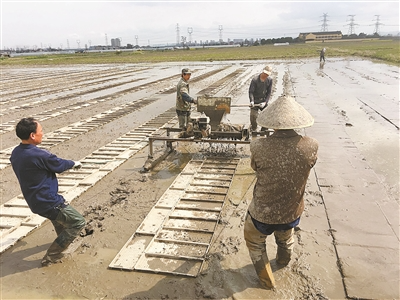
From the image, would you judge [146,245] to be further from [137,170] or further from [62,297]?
[137,170]

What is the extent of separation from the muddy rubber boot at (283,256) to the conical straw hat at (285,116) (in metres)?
1.43

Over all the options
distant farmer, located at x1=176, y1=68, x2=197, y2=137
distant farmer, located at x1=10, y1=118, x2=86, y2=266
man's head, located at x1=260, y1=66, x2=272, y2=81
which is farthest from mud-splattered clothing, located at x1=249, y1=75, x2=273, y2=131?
distant farmer, located at x1=10, y1=118, x2=86, y2=266

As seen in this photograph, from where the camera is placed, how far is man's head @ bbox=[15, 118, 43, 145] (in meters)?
3.27

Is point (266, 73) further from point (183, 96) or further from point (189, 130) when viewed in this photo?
point (189, 130)

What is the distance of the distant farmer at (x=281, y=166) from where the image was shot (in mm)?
2773

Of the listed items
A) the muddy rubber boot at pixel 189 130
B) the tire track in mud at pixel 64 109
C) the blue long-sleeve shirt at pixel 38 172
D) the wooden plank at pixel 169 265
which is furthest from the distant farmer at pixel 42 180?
the tire track in mud at pixel 64 109

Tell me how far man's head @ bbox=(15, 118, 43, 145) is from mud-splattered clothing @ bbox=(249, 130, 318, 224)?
86.5 inches

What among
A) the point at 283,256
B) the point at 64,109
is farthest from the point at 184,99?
the point at 64,109

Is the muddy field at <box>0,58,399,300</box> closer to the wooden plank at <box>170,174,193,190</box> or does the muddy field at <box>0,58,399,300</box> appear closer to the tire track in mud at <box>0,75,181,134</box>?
the wooden plank at <box>170,174,193,190</box>

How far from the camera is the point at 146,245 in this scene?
13.3 ft

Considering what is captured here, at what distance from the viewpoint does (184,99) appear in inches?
274

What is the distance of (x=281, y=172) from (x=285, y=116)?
0.48 metres

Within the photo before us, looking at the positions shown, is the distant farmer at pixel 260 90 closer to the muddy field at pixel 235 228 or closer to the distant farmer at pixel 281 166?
the muddy field at pixel 235 228

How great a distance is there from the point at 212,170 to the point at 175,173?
72 centimetres
